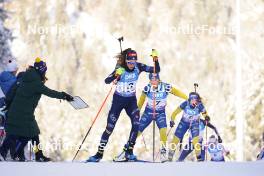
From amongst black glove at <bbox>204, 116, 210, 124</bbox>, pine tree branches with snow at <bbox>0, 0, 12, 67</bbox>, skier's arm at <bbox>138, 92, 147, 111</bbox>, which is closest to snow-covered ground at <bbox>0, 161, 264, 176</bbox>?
black glove at <bbox>204, 116, 210, 124</bbox>

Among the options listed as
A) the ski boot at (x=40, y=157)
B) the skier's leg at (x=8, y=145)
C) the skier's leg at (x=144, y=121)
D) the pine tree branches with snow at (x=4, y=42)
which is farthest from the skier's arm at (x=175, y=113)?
the pine tree branches with snow at (x=4, y=42)

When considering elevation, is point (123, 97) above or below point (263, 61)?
below

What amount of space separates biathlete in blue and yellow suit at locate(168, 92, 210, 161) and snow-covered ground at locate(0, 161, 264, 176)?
0.16 m

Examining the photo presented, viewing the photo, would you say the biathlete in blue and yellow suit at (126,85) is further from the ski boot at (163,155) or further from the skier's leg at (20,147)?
the skier's leg at (20,147)

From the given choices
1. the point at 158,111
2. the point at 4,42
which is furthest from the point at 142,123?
the point at 4,42

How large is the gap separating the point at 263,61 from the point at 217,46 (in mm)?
503

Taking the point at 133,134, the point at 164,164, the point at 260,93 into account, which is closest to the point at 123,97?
the point at 133,134

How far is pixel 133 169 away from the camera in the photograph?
4.55 m

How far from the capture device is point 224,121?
15.3 ft

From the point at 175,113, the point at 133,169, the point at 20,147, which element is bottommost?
the point at 133,169

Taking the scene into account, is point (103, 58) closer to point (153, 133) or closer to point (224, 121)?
point (153, 133)

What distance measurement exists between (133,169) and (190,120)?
786mm

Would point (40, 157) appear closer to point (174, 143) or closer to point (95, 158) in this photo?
point (95, 158)

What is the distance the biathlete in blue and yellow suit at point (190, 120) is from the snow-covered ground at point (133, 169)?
6.5 inches
